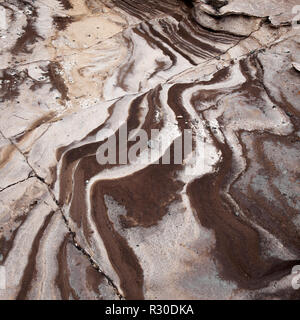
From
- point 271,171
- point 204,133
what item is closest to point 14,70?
point 204,133

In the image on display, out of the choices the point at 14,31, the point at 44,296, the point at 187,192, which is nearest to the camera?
the point at 44,296

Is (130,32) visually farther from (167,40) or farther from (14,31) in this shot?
(14,31)

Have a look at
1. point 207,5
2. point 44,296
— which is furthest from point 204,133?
point 207,5

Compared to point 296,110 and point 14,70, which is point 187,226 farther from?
point 14,70

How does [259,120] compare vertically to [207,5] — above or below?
below

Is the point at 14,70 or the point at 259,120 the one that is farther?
the point at 14,70

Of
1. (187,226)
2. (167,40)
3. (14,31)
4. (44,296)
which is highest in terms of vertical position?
(167,40)

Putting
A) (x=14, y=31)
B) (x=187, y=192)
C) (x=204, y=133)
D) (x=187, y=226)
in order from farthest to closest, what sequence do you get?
(x=14, y=31), (x=204, y=133), (x=187, y=192), (x=187, y=226)
